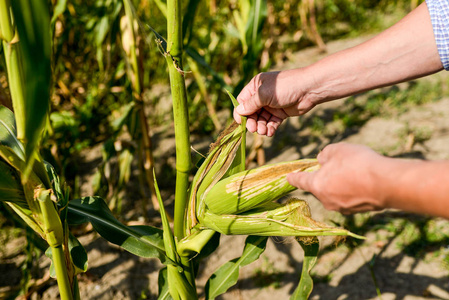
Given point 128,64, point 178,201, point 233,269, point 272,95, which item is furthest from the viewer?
point 128,64

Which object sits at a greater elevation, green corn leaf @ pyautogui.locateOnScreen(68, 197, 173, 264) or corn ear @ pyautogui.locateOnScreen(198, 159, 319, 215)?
corn ear @ pyautogui.locateOnScreen(198, 159, 319, 215)

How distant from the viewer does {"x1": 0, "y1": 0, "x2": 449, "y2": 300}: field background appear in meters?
1.97

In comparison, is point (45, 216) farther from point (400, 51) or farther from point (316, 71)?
point (400, 51)

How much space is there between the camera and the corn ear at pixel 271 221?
42.2 inches

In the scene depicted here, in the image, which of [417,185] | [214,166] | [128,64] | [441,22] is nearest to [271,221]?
[214,166]

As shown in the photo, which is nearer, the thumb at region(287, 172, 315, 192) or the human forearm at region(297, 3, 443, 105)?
the thumb at region(287, 172, 315, 192)

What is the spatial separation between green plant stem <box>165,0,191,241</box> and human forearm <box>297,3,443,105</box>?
50 cm

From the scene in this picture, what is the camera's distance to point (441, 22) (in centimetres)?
117

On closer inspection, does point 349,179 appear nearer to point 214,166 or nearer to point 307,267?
point 214,166

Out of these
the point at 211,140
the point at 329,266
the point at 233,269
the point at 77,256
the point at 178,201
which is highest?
the point at 178,201

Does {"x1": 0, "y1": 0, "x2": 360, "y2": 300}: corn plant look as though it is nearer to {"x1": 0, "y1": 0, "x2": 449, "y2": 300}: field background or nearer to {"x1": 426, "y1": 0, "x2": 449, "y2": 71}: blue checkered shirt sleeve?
{"x1": 0, "y1": 0, "x2": 449, "y2": 300}: field background

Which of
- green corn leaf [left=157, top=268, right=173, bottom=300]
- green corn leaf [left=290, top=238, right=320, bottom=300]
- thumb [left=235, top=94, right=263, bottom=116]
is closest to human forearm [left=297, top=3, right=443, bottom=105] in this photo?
thumb [left=235, top=94, right=263, bottom=116]

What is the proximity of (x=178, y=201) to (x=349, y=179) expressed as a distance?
54cm

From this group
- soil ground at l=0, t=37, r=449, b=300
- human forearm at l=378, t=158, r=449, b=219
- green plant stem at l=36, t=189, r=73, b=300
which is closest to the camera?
human forearm at l=378, t=158, r=449, b=219
